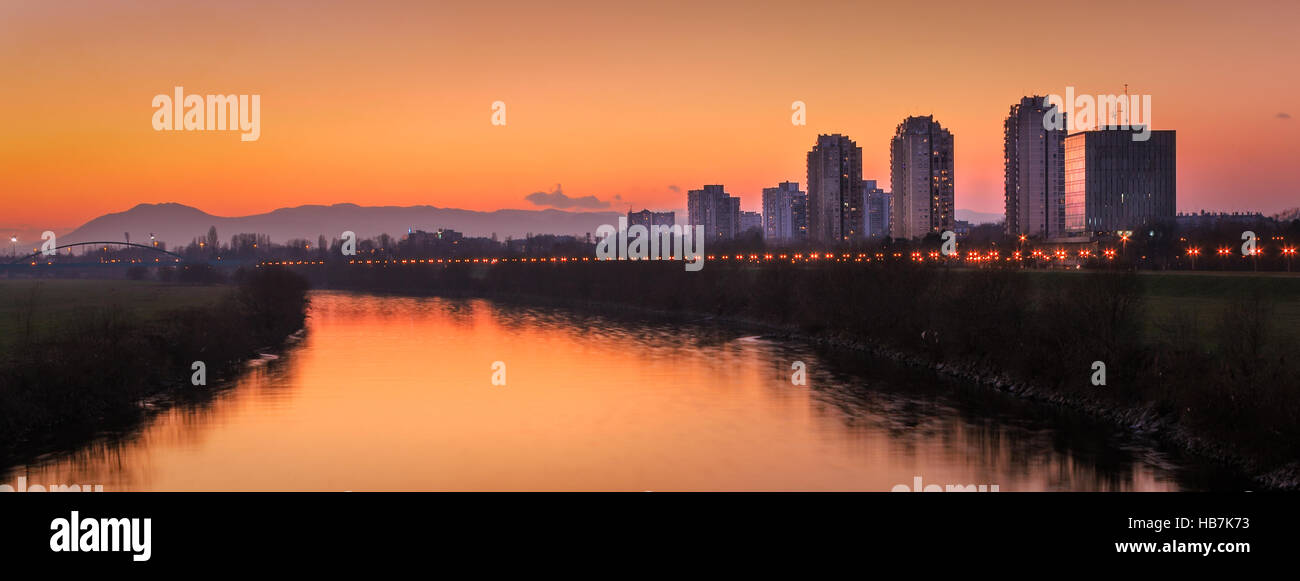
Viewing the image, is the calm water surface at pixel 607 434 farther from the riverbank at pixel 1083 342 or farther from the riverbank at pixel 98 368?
the riverbank at pixel 98 368

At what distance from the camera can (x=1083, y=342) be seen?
36469 millimetres

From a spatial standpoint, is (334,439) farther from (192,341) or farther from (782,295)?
(782,295)

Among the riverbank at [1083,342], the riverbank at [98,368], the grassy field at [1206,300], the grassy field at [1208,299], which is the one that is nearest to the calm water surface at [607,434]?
the riverbank at [1083,342]

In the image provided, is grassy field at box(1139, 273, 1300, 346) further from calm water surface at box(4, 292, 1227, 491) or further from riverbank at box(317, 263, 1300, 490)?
calm water surface at box(4, 292, 1227, 491)

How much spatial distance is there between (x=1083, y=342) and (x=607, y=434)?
62.6ft

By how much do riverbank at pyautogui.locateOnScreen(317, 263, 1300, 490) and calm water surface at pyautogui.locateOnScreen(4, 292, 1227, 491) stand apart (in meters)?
1.63

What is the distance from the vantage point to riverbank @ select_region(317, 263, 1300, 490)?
84.7 ft

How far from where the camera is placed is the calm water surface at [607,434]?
90.1ft

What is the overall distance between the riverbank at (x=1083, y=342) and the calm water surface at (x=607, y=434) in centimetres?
163

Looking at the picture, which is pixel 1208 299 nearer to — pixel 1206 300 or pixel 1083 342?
pixel 1206 300

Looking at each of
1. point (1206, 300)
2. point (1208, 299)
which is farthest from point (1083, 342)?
point (1208, 299)

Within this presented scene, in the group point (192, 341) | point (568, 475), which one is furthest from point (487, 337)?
point (568, 475)

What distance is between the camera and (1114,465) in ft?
90.3
